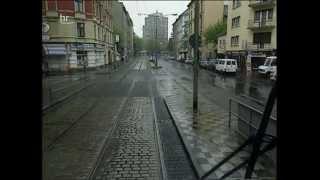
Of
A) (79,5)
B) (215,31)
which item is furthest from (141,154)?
(215,31)

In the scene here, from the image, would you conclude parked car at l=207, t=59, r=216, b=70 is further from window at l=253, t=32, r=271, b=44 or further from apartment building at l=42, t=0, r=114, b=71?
apartment building at l=42, t=0, r=114, b=71

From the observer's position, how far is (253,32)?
4025cm

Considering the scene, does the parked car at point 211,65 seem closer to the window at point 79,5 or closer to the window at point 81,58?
the window at point 81,58

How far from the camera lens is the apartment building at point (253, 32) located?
37281 mm

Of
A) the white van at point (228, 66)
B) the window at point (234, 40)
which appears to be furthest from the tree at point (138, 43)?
the white van at point (228, 66)

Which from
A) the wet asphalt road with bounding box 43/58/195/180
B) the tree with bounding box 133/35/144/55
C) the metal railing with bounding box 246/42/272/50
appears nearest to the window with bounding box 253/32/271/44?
the metal railing with bounding box 246/42/272/50

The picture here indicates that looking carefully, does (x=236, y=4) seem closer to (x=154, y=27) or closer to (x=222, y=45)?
(x=222, y=45)

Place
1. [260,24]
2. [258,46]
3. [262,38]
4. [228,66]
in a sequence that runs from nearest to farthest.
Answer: [228,66]
[260,24]
[258,46]
[262,38]

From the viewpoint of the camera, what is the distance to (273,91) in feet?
6.63

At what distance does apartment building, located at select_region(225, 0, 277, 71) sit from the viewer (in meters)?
37.3

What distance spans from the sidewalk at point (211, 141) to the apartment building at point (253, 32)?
2588 cm

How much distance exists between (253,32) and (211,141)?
35198mm
